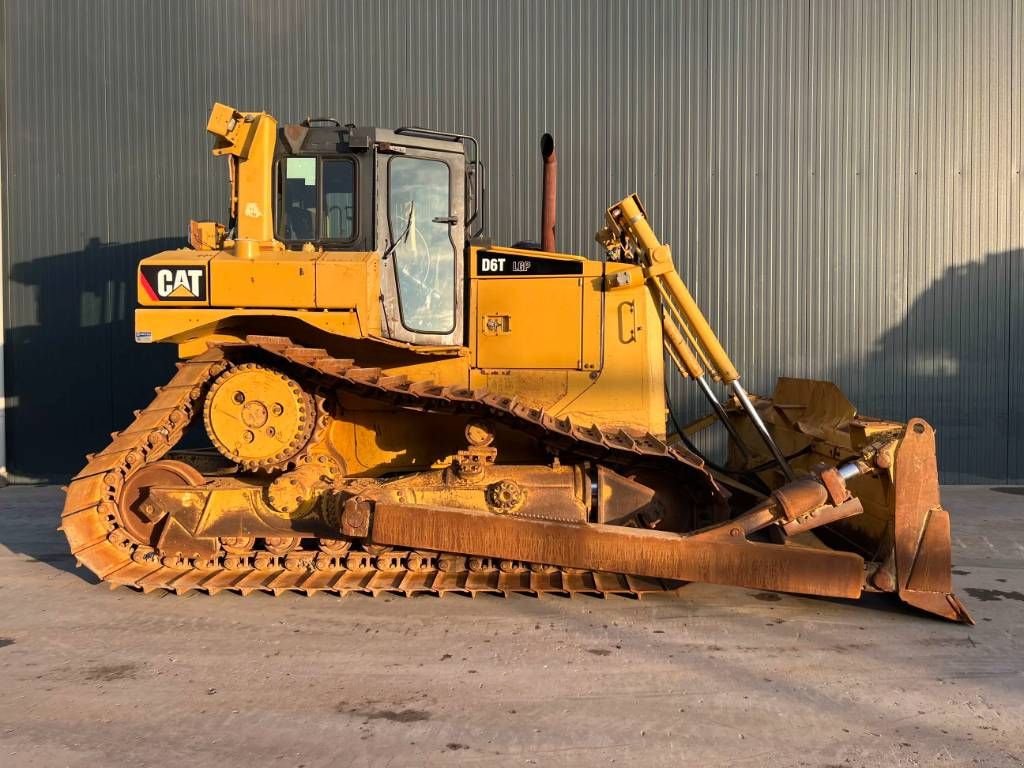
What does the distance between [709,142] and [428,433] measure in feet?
19.8

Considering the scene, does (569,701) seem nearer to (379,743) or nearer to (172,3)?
(379,743)

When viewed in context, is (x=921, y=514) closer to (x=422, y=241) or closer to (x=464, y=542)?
(x=464, y=542)

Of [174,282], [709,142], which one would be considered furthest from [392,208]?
[709,142]

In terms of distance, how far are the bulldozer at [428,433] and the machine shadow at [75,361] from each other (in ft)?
14.5

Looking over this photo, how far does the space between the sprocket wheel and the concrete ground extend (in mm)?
1079

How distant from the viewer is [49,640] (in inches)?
174

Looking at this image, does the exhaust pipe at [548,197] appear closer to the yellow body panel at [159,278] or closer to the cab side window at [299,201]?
the cab side window at [299,201]

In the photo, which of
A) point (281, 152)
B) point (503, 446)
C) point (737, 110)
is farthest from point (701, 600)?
point (737, 110)

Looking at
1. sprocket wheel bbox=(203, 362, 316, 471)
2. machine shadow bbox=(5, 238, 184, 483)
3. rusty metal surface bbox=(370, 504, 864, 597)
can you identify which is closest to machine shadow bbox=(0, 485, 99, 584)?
machine shadow bbox=(5, 238, 184, 483)

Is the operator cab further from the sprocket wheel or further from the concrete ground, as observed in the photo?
the concrete ground

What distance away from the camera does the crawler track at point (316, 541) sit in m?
4.95

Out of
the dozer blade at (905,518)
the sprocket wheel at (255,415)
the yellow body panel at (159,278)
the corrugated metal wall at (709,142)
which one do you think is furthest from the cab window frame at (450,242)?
the corrugated metal wall at (709,142)

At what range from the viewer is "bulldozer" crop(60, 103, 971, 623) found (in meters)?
4.76

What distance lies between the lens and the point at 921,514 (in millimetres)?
4711
